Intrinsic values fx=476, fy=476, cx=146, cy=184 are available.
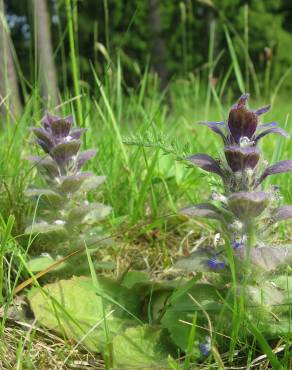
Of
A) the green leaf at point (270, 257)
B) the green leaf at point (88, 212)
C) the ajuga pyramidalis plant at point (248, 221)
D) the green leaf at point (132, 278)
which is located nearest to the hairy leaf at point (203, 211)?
the ajuga pyramidalis plant at point (248, 221)

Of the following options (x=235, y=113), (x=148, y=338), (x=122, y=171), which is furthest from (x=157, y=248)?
(x=235, y=113)

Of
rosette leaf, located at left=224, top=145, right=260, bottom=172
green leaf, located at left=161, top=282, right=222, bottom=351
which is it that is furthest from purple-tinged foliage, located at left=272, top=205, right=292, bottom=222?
green leaf, located at left=161, top=282, right=222, bottom=351

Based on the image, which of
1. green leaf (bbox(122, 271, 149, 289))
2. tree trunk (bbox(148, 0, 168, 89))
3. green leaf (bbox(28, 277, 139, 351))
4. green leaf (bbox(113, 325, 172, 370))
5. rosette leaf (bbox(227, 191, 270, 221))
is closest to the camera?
rosette leaf (bbox(227, 191, 270, 221))

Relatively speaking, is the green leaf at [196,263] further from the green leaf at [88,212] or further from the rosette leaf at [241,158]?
the green leaf at [88,212]

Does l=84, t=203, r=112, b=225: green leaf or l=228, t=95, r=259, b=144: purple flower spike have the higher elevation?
l=228, t=95, r=259, b=144: purple flower spike

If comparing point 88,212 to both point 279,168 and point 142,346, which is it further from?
point 279,168

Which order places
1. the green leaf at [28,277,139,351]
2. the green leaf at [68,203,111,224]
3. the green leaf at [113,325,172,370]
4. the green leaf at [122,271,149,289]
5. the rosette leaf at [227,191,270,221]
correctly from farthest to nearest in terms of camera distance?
the green leaf at [68,203,111,224] < the green leaf at [122,271,149,289] < the green leaf at [28,277,139,351] < the green leaf at [113,325,172,370] < the rosette leaf at [227,191,270,221]

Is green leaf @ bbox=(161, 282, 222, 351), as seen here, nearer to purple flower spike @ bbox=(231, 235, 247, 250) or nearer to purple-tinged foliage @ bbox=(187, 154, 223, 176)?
purple flower spike @ bbox=(231, 235, 247, 250)
